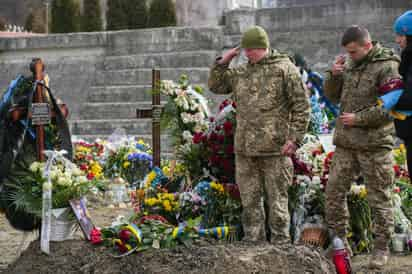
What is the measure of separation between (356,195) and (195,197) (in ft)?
4.70

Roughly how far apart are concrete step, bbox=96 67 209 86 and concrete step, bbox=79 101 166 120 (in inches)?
24.7

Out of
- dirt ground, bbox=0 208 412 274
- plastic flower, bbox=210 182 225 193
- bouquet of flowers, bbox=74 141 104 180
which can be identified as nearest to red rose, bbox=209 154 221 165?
plastic flower, bbox=210 182 225 193

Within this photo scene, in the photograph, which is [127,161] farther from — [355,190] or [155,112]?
[355,190]

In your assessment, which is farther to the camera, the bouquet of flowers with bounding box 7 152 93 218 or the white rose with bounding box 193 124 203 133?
the white rose with bounding box 193 124 203 133

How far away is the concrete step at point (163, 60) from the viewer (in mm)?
13406

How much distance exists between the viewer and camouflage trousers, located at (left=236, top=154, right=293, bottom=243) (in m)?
5.36

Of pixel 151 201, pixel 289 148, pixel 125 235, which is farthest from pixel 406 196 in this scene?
pixel 125 235

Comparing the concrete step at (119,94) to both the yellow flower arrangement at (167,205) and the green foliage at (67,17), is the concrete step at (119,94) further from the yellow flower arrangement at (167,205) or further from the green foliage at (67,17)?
the yellow flower arrangement at (167,205)

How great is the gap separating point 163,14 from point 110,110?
13.9 feet

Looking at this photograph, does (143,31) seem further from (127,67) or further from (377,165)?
(377,165)

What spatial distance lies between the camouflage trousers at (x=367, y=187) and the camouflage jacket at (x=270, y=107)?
1.42 feet

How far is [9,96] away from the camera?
5922mm

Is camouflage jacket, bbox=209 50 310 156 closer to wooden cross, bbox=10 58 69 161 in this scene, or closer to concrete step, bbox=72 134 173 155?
wooden cross, bbox=10 58 69 161

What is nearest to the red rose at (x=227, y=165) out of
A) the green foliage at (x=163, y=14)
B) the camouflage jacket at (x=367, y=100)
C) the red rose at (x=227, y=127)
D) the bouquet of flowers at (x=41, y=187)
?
the red rose at (x=227, y=127)
